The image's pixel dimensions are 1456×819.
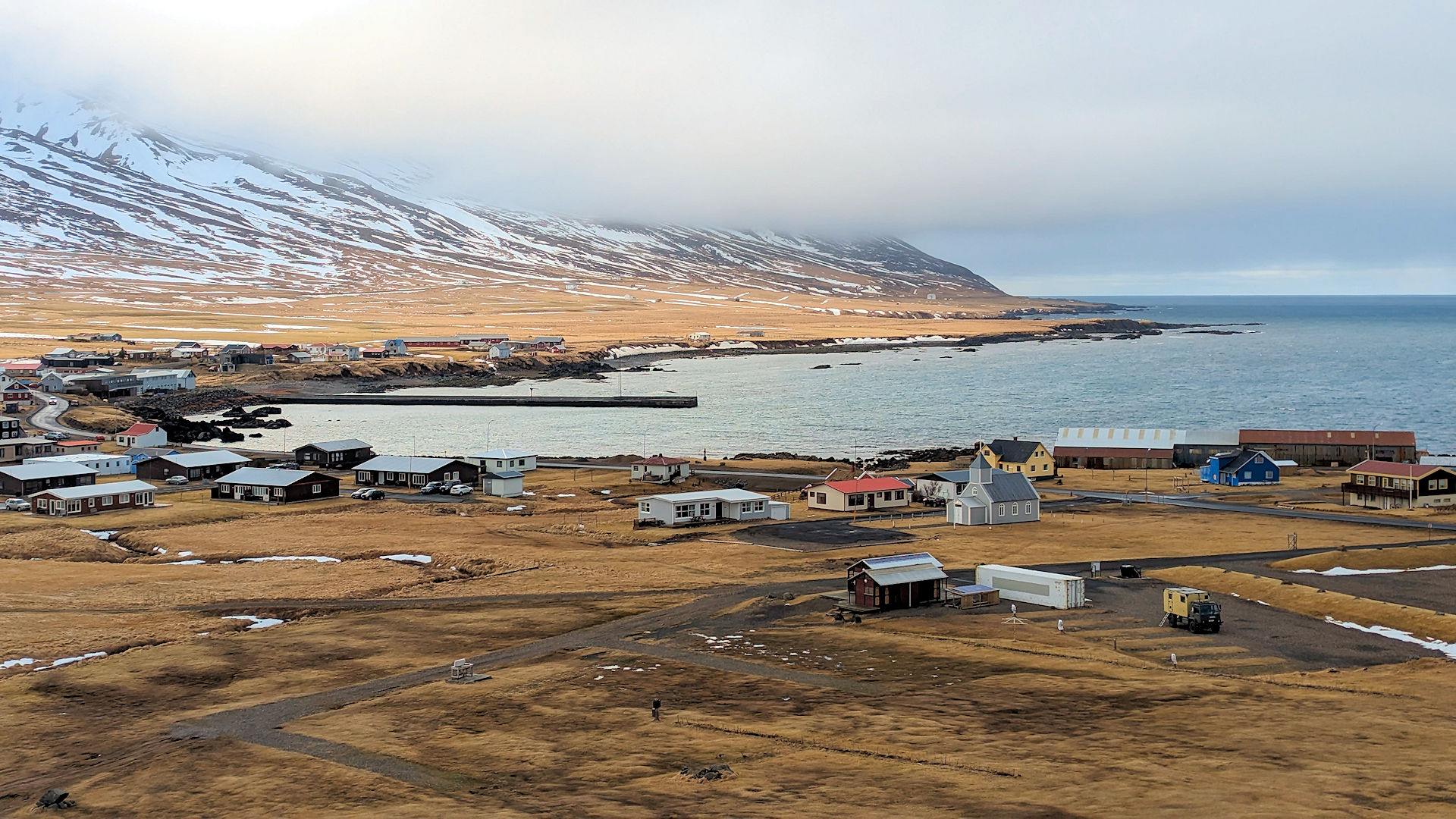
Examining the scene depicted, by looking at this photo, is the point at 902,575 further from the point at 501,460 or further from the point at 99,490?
the point at 99,490

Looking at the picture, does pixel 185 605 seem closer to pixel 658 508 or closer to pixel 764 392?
pixel 658 508

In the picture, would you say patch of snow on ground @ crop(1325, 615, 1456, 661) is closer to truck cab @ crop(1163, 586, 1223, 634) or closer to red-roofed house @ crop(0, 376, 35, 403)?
truck cab @ crop(1163, 586, 1223, 634)

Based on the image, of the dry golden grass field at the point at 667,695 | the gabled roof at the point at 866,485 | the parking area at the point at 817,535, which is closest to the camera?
the dry golden grass field at the point at 667,695

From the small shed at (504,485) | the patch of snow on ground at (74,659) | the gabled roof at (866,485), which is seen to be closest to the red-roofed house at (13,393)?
the small shed at (504,485)

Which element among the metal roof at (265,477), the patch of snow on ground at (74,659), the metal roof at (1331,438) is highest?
the metal roof at (1331,438)

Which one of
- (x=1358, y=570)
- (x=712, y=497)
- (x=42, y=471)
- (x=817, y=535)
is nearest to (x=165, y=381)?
(x=42, y=471)

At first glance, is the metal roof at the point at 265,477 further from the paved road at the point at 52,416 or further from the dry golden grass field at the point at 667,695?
the paved road at the point at 52,416
